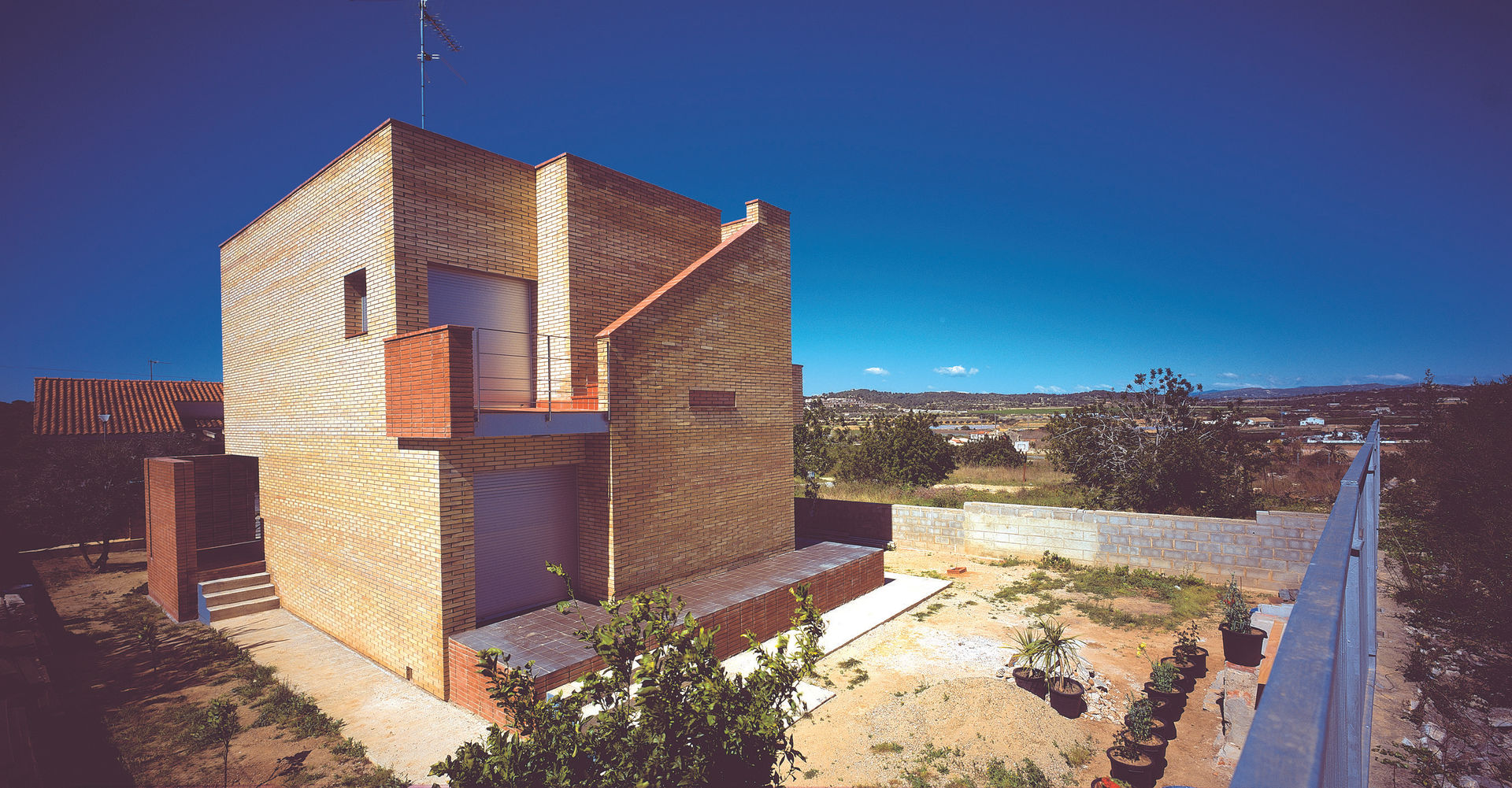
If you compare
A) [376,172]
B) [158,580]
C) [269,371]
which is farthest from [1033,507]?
[158,580]

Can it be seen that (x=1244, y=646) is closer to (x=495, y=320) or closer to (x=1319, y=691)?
(x=1319, y=691)

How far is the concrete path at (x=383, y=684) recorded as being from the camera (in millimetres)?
6902

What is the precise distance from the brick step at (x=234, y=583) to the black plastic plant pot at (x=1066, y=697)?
13971 millimetres

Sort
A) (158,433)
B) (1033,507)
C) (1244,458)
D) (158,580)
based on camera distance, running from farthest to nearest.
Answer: (158,433), (1244,458), (1033,507), (158,580)

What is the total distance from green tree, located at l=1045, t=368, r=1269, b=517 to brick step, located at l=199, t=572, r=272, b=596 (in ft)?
64.8

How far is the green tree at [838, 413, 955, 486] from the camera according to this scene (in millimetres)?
23781

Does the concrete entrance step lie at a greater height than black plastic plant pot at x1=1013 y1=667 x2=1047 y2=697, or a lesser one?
greater

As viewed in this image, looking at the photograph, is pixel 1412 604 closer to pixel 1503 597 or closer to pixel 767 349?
pixel 1503 597

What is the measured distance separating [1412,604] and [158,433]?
3140 cm

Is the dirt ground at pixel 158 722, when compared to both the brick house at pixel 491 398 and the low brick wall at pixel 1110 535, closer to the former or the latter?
the brick house at pixel 491 398

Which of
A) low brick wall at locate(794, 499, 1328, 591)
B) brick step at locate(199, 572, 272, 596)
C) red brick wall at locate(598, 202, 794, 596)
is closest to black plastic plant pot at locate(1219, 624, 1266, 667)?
low brick wall at locate(794, 499, 1328, 591)

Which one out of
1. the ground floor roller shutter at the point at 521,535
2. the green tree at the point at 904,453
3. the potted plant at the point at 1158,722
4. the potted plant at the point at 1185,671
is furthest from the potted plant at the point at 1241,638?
the green tree at the point at 904,453

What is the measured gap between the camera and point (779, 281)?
12523mm

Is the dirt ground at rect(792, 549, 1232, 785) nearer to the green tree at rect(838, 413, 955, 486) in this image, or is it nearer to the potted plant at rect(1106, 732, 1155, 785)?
the potted plant at rect(1106, 732, 1155, 785)
